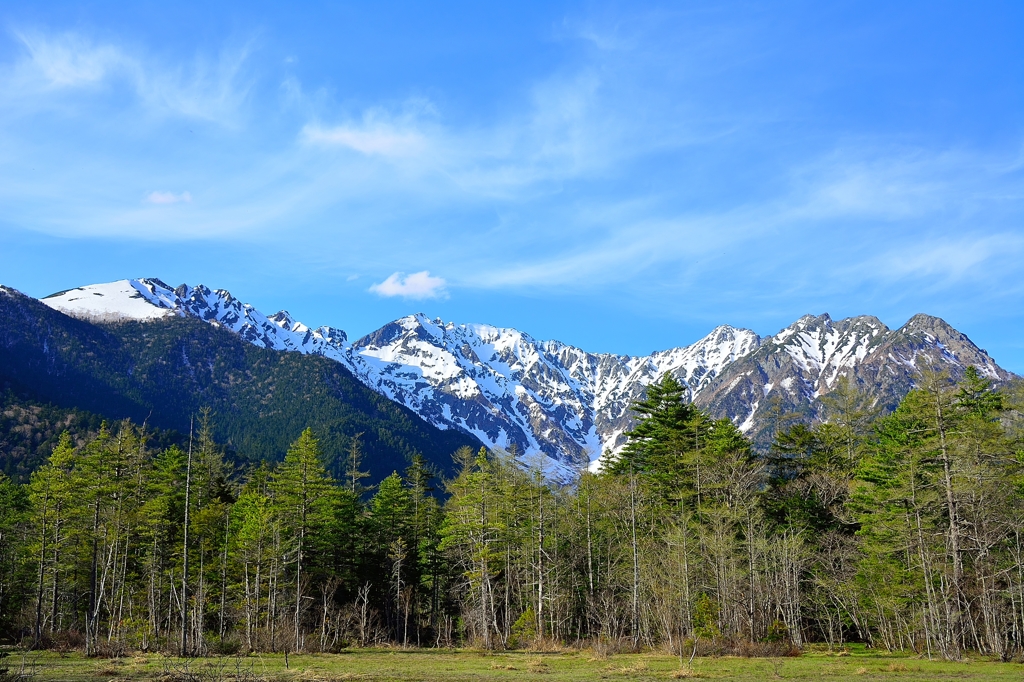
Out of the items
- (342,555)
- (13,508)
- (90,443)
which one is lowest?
(342,555)

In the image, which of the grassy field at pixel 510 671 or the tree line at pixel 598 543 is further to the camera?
the tree line at pixel 598 543

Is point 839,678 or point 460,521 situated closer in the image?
point 839,678

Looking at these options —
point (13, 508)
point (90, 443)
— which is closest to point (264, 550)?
point (90, 443)

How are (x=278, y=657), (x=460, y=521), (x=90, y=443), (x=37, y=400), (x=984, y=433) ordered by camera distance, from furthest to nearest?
(x=37, y=400)
(x=460, y=521)
(x=90, y=443)
(x=984, y=433)
(x=278, y=657)

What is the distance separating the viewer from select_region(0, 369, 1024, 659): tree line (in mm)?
38906

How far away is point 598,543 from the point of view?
5912 centimetres

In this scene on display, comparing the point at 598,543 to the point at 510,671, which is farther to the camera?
the point at 598,543

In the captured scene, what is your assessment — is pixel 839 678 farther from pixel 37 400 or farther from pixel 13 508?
pixel 37 400

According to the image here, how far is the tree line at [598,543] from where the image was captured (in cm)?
3891

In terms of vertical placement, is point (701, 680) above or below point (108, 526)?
below

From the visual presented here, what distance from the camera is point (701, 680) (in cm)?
2308

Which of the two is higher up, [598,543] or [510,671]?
[598,543]

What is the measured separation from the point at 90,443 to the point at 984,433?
56.4 meters

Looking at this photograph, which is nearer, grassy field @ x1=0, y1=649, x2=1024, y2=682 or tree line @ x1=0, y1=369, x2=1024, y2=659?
grassy field @ x1=0, y1=649, x2=1024, y2=682
